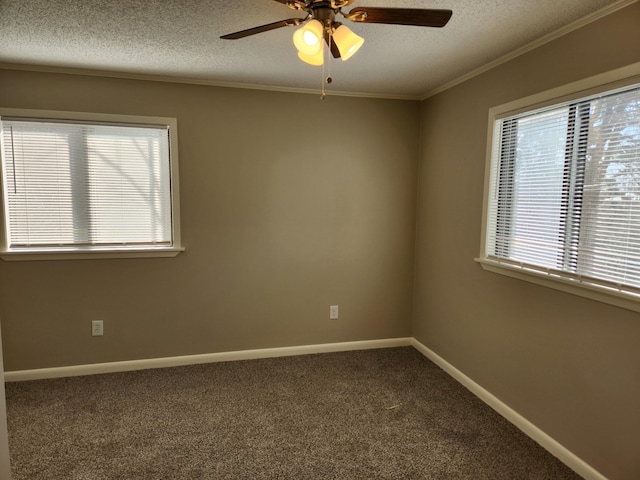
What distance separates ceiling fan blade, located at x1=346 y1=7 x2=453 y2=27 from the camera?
1.39 meters

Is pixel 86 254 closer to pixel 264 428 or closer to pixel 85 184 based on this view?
pixel 85 184

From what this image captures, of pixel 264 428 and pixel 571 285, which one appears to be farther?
pixel 264 428

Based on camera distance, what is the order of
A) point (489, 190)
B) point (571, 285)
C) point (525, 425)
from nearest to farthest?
point (571, 285) → point (525, 425) → point (489, 190)

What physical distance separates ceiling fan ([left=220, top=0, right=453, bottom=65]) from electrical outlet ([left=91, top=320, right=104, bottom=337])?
2.47m

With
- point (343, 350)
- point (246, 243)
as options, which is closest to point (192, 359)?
point (246, 243)

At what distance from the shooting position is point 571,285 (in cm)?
199

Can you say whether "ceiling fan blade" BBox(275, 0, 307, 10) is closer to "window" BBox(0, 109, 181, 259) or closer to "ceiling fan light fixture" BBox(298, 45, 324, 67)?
"ceiling fan light fixture" BBox(298, 45, 324, 67)

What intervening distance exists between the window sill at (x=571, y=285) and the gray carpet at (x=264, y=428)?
95 centimetres

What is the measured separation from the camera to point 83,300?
2.94 m

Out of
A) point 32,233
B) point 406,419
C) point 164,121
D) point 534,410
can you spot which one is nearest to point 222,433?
point 406,419

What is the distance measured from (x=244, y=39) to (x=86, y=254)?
200cm

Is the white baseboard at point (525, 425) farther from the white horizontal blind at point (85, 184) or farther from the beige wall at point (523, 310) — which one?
the white horizontal blind at point (85, 184)

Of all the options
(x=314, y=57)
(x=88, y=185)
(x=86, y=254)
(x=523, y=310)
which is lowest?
(x=523, y=310)

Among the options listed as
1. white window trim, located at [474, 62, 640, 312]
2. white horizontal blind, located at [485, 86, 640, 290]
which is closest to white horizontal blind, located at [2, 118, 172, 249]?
white window trim, located at [474, 62, 640, 312]
